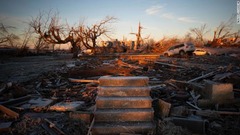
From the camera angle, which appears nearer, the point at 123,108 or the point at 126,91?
the point at 123,108

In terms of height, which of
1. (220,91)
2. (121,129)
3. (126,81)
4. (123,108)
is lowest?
(121,129)

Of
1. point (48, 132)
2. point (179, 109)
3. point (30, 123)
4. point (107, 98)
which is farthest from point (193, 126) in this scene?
point (30, 123)

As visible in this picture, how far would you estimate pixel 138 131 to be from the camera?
343 centimetres

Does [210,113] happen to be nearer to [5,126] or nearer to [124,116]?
[124,116]

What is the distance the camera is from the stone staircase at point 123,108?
135 inches

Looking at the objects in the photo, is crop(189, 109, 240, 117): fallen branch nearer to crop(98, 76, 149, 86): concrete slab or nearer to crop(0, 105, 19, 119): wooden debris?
crop(98, 76, 149, 86): concrete slab

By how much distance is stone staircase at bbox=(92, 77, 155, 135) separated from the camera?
11.3 feet

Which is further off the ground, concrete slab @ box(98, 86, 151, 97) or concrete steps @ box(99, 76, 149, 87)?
concrete steps @ box(99, 76, 149, 87)

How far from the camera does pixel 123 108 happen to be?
12.6ft

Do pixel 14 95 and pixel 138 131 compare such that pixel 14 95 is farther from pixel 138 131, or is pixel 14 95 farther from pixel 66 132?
pixel 138 131

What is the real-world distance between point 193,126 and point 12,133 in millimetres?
3796

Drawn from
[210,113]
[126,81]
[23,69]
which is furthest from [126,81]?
[23,69]

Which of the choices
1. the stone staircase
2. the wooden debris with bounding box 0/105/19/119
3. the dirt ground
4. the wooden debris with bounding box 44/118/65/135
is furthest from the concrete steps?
the dirt ground

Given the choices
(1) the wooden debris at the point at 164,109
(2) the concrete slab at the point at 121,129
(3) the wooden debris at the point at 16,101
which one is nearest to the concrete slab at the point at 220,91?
(1) the wooden debris at the point at 164,109
